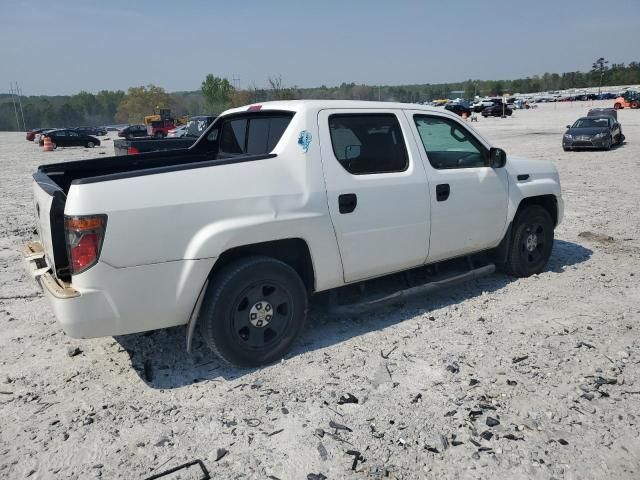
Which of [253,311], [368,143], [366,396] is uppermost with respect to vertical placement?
[368,143]

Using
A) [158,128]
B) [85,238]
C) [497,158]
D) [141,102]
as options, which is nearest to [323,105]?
[497,158]

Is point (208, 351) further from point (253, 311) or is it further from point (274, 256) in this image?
point (274, 256)

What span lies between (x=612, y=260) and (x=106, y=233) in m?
5.89

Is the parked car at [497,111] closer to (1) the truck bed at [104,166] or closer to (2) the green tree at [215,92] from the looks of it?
(2) the green tree at [215,92]

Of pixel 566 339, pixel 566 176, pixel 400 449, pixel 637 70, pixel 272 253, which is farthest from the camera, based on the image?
pixel 637 70

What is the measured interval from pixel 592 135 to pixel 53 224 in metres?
20.1

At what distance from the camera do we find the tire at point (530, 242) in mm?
5301

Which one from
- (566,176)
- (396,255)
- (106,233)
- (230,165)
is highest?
(230,165)

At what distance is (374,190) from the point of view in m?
3.97

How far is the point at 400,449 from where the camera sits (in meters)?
2.84

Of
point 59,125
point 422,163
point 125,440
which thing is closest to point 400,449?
point 125,440

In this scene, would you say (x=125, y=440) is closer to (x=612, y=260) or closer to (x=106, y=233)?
(x=106, y=233)

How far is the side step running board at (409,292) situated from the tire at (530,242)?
35cm

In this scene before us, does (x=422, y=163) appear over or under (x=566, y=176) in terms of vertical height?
over
